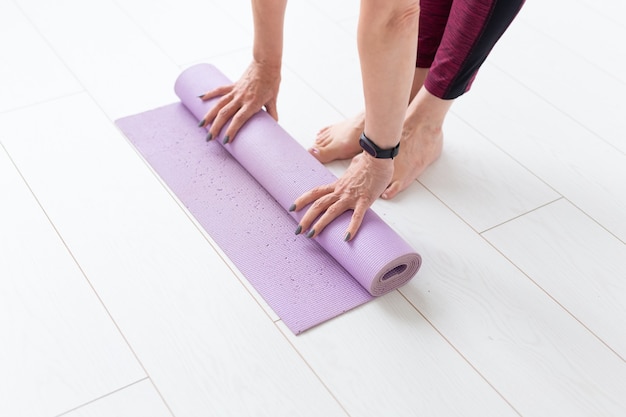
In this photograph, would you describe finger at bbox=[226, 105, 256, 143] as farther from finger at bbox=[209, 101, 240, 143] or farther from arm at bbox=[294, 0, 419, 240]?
arm at bbox=[294, 0, 419, 240]

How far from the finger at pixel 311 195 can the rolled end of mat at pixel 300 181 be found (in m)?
0.02

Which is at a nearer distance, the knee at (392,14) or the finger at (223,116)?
the knee at (392,14)

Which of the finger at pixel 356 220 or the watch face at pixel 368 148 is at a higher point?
the watch face at pixel 368 148

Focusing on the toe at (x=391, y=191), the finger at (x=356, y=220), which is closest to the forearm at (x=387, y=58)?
the finger at (x=356, y=220)

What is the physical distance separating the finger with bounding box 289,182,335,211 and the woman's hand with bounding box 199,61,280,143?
27cm

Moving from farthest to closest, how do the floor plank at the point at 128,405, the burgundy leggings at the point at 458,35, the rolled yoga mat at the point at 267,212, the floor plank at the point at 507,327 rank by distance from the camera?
1. the burgundy leggings at the point at 458,35
2. the rolled yoga mat at the point at 267,212
3. the floor plank at the point at 507,327
4. the floor plank at the point at 128,405

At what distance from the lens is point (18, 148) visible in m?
1.85

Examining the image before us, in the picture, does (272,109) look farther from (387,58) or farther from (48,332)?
(48,332)

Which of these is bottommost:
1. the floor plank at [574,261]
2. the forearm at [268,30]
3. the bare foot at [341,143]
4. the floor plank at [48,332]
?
the floor plank at [574,261]

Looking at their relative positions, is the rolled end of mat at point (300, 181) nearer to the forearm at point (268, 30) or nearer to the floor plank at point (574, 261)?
the forearm at point (268, 30)

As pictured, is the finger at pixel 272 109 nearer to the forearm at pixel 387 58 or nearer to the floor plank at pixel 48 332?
the forearm at pixel 387 58

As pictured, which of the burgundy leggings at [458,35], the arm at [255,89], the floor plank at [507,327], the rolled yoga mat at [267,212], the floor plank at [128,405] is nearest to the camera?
the floor plank at [128,405]

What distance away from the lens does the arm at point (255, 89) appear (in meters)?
1.80

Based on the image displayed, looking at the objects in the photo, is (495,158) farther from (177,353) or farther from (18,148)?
(18,148)
